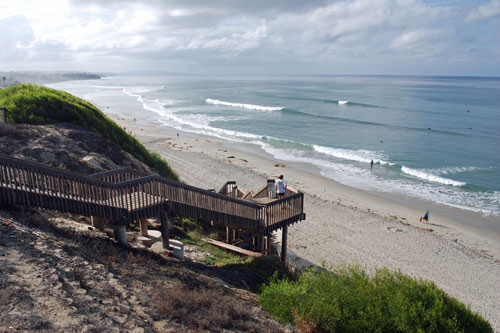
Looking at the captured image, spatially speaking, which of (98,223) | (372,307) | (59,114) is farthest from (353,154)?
(372,307)

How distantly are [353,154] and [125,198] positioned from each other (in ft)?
110

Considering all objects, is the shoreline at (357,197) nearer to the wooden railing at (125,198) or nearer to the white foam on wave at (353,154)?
the white foam on wave at (353,154)

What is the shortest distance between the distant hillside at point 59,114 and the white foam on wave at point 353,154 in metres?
23.5

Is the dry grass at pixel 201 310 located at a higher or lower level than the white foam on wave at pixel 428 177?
higher

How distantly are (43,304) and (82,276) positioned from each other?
1.20 m

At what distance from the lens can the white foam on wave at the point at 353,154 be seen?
38.2 meters

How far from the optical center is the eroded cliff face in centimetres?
1423

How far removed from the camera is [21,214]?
916 centimetres

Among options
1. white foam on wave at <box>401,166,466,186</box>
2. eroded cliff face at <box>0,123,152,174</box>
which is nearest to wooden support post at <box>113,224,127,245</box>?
eroded cliff face at <box>0,123,152,174</box>

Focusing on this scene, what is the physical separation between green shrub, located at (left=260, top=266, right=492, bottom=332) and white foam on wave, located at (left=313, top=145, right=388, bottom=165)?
100ft

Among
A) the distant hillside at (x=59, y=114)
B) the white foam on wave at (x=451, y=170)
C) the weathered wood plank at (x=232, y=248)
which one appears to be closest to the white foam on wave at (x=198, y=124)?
the white foam on wave at (x=451, y=170)

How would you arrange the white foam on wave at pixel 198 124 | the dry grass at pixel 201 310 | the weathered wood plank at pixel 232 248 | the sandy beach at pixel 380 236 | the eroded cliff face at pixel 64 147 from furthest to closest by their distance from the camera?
the white foam on wave at pixel 198 124
the sandy beach at pixel 380 236
the eroded cliff face at pixel 64 147
the weathered wood plank at pixel 232 248
the dry grass at pixel 201 310

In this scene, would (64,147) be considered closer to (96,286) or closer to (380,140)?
(96,286)

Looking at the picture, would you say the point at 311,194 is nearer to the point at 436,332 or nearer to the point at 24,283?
the point at 436,332
